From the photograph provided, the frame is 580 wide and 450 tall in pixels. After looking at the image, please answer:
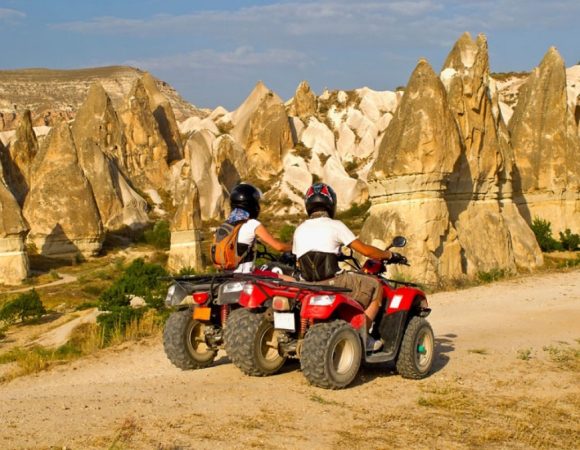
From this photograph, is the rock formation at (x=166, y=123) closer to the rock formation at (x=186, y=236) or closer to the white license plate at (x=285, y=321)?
the rock formation at (x=186, y=236)

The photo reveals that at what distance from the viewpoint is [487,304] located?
37.1ft

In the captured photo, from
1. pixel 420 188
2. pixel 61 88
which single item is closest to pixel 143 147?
pixel 420 188

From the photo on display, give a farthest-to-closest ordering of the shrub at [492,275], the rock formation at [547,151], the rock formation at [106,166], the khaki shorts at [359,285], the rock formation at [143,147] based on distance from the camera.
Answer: the rock formation at [143,147]
the rock formation at [106,166]
the rock formation at [547,151]
the shrub at [492,275]
the khaki shorts at [359,285]

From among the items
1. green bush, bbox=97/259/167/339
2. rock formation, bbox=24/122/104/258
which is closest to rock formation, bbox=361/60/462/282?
green bush, bbox=97/259/167/339

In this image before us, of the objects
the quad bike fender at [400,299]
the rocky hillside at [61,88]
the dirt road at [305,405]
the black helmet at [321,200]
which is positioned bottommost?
the dirt road at [305,405]

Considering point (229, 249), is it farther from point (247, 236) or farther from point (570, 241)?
point (570, 241)

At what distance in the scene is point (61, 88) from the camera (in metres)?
108

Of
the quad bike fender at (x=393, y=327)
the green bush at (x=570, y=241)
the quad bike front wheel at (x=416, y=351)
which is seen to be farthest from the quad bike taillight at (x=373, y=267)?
the green bush at (x=570, y=241)

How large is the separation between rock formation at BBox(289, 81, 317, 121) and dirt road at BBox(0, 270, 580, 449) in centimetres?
5036

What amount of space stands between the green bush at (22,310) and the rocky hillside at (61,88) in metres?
74.6

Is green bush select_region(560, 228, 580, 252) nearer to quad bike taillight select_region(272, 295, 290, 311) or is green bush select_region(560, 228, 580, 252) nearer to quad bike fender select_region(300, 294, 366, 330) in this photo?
quad bike fender select_region(300, 294, 366, 330)

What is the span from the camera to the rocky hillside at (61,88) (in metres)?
98.6

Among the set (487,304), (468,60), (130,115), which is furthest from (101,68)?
(487,304)

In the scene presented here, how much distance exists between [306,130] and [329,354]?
4833 cm
